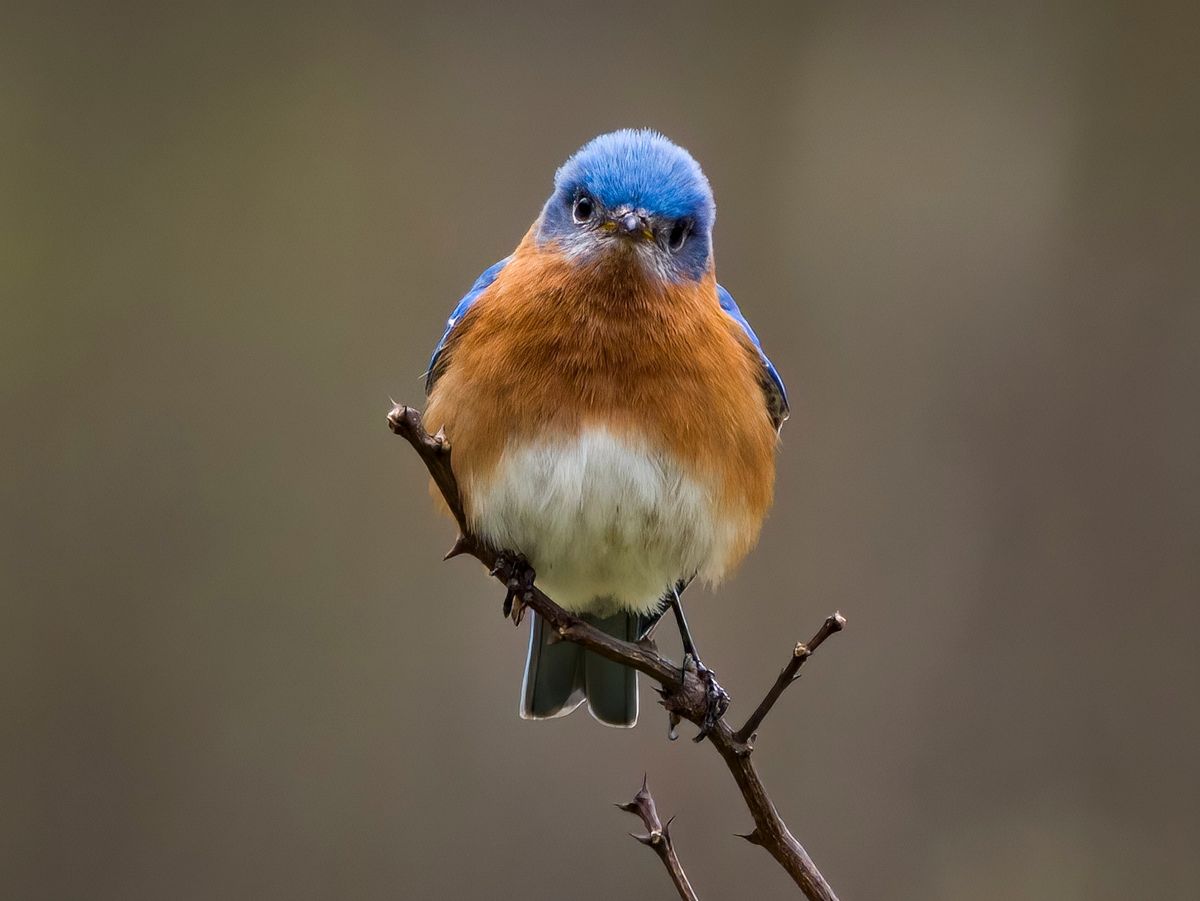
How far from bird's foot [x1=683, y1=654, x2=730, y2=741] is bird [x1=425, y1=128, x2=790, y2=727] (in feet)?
0.06

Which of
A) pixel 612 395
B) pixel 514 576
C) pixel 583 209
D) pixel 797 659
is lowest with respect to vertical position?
pixel 797 659

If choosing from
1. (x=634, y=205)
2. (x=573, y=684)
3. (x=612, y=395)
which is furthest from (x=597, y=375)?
(x=573, y=684)

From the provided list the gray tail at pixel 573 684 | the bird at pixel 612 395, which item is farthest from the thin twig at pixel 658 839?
the gray tail at pixel 573 684

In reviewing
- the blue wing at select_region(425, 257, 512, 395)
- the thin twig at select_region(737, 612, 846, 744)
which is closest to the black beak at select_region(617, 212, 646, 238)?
the blue wing at select_region(425, 257, 512, 395)

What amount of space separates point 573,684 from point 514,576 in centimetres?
65

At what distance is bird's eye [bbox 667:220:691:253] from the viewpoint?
384 cm

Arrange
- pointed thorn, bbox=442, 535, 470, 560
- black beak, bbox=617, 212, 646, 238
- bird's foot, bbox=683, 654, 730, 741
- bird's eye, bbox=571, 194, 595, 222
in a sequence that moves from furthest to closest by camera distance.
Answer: bird's eye, bbox=571, 194, 595, 222 → black beak, bbox=617, 212, 646, 238 → pointed thorn, bbox=442, 535, 470, 560 → bird's foot, bbox=683, 654, 730, 741

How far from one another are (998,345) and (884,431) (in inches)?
25.8

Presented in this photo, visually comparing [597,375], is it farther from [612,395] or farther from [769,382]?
[769,382]

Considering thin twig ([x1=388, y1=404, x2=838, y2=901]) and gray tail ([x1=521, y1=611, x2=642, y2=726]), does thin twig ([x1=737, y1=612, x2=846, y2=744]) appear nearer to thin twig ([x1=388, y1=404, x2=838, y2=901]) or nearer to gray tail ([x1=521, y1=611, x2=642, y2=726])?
thin twig ([x1=388, y1=404, x2=838, y2=901])

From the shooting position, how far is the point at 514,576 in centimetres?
366

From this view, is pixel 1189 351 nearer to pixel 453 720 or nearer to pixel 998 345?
pixel 998 345

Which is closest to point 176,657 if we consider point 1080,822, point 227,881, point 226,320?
point 227,881

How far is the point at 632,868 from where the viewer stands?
17.7 feet
